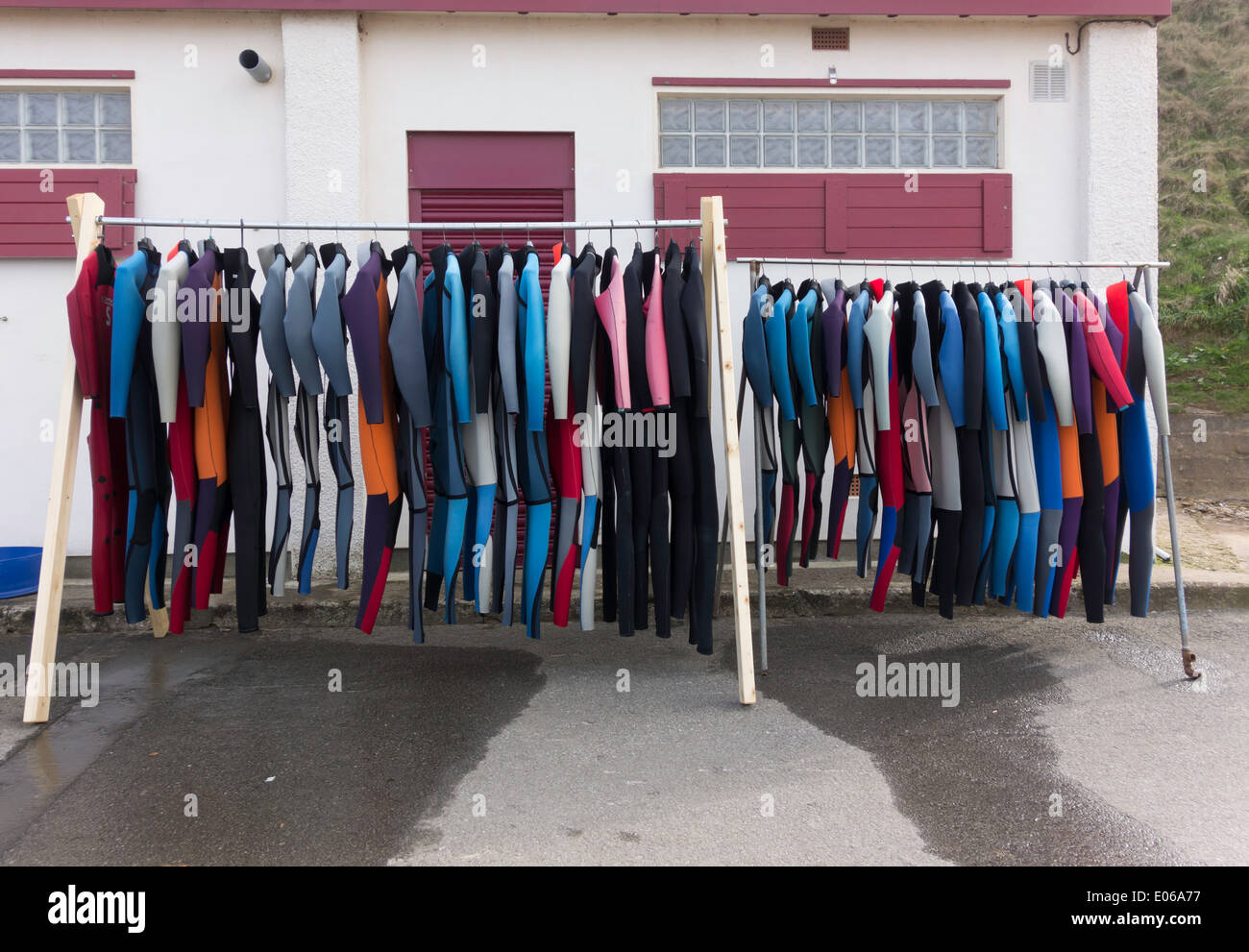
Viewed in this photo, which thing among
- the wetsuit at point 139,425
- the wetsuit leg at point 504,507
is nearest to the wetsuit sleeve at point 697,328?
the wetsuit leg at point 504,507

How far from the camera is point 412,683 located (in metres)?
4.23

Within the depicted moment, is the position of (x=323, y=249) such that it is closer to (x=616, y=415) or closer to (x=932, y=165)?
(x=616, y=415)

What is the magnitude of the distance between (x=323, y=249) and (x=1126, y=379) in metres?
3.76

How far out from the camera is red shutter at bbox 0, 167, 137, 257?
219 inches

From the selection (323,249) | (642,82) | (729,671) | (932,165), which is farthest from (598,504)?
(932,165)

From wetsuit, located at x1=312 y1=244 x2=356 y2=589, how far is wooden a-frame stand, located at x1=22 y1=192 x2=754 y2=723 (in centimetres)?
106

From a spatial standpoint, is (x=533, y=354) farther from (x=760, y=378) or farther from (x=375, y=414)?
(x=760, y=378)

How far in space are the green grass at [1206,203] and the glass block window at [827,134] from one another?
14.3 ft

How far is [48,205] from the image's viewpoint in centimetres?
560

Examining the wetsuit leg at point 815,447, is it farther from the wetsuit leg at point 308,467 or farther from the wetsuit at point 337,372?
the wetsuit leg at point 308,467

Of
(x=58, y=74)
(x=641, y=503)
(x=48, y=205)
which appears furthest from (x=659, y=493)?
(x=58, y=74)

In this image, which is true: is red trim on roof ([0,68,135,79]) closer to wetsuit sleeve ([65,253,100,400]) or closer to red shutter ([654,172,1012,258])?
wetsuit sleeve ([65,253,100,400])

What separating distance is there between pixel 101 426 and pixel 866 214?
4701 millimetres
